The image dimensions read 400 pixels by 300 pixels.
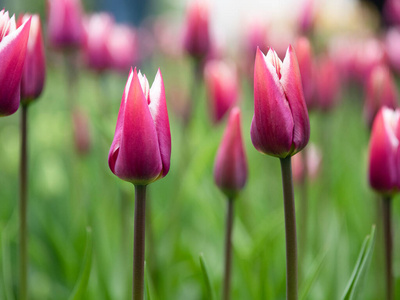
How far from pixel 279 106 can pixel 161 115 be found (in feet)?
0.44

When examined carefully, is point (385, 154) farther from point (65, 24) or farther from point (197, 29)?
point (65, 24)

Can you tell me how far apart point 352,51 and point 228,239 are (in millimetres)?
1604

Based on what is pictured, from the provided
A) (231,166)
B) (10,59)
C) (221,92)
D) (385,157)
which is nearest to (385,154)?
(385,157)

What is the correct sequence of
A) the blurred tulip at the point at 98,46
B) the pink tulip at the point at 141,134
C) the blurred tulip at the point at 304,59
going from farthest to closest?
the blurred tulip at the point at 98,46 → the blurred tulip at the point at 304,59 → the pink tulip at the point at 141,134

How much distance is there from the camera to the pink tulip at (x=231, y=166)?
0.82 meters

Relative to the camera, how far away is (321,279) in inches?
47.5

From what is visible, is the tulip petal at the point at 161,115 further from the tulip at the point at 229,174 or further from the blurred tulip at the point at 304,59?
the blurred tulip at the point at 304,59

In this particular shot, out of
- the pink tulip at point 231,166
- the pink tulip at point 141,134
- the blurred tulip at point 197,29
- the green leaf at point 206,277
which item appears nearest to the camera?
the pink tulip at point 141,134

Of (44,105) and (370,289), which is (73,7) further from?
(44,105)

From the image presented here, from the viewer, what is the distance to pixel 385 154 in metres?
0.74

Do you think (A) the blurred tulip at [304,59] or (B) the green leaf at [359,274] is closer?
(B) the green leaf at [359,274]

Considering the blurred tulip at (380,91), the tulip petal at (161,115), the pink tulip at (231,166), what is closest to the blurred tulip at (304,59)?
the blurred tulip at (380,91)

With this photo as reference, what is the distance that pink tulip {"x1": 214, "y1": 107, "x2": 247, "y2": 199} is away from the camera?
0.82 metres

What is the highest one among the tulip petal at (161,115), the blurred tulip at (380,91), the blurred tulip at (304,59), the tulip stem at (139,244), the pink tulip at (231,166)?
the blurred tulip at (304,59)
